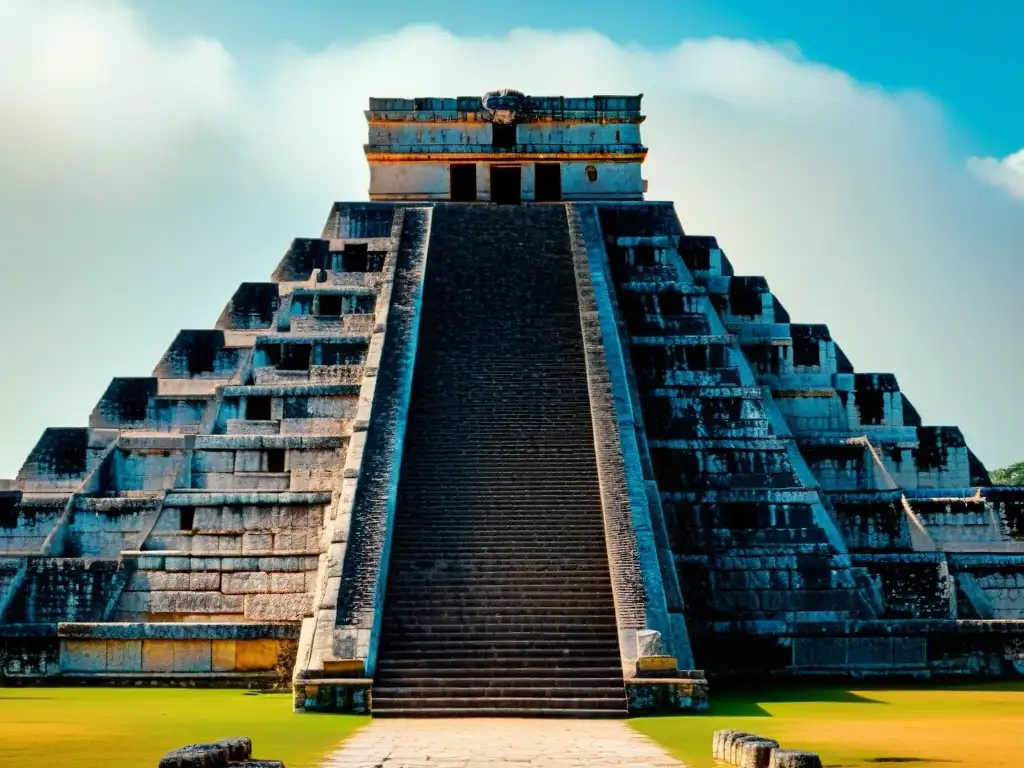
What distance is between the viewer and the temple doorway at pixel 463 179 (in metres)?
28.8

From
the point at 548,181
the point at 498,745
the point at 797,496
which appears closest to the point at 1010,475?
the point at 548,181

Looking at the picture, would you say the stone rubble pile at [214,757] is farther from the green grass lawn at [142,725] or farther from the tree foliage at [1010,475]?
the tree foliage at [1010,475]

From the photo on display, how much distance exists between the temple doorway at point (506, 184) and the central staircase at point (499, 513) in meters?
5.07

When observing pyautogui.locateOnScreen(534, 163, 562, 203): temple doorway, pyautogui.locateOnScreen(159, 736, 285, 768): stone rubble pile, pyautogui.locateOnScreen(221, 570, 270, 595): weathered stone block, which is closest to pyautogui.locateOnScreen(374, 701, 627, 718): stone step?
pyautogui.locateOnScreen(159, 736, 285, 768): stone rubble pile

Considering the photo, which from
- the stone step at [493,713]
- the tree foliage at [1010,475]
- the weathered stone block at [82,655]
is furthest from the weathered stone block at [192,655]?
the tree foliage at [1010,475]

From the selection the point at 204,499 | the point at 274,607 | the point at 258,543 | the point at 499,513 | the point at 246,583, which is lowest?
the point at 274,607

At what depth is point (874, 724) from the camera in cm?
1179

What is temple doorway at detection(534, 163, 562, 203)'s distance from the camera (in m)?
29.0

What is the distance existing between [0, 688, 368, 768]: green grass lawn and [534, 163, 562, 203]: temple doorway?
53.5 ft

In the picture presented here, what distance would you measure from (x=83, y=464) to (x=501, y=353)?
6652 millimetres

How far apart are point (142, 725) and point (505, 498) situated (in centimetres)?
621

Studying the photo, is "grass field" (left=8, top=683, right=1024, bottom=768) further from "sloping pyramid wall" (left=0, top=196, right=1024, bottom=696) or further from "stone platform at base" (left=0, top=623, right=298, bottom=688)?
"sloping pyramid wall" (left=0, top=196, right=1024, bottom=696)

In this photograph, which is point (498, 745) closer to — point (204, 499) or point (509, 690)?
point (509, 690)

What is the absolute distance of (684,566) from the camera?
17.1 metres
